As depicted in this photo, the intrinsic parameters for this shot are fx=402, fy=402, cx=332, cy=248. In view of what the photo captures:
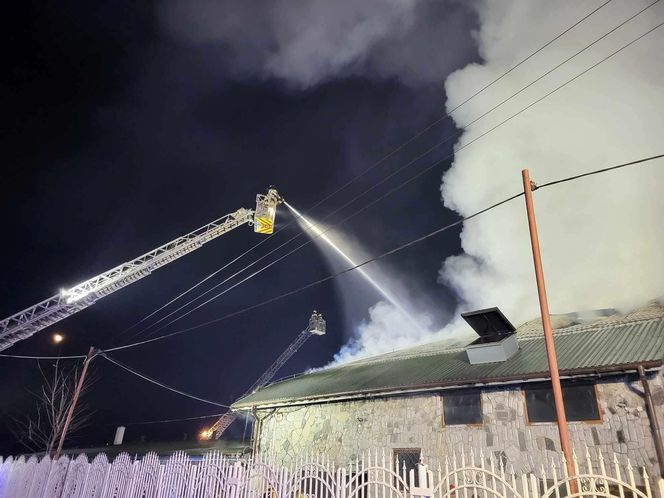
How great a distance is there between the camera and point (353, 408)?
17.1m

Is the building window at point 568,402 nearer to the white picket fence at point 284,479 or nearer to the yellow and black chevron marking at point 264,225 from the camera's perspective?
the white picket fence at point 284,479

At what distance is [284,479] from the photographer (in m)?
9.23

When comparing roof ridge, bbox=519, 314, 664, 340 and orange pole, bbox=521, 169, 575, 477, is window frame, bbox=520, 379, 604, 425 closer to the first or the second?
orange pole, bbox=521, 169, 575, 477

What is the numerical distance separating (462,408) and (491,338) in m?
3.25

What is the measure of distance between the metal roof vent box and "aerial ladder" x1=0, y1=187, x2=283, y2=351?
51.6 ft

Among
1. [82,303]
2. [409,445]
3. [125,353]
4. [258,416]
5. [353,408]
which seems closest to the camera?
[409,445]

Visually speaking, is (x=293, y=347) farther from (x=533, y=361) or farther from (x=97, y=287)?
(x=533, y=361)

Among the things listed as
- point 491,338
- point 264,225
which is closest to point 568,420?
point 491,338

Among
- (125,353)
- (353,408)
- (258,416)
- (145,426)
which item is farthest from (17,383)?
(353,408)

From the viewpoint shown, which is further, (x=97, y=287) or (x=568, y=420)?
(x=97, y=287)

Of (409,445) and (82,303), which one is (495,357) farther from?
(82,303)

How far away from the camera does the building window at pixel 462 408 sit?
13508 millimetres

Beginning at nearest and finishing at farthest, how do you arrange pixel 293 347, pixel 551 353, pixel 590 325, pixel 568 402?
pixel 551 353 → pixel 568 402 → pixel 590 325 → pixel 293 347

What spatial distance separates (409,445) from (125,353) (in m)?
56.1
